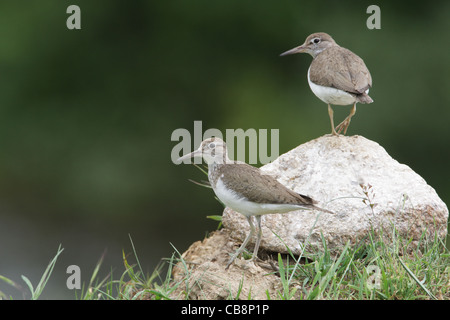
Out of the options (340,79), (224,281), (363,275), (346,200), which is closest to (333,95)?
(340,79)

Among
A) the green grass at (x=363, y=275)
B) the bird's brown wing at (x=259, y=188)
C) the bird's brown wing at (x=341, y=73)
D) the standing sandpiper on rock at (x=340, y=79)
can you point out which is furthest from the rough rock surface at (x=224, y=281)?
the bird's brown wing at (x=341, y=73)

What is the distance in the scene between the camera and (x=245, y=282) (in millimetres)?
4996

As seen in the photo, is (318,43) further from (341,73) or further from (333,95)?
(333,95)

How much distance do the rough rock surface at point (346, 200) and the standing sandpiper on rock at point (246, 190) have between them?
10.8 inches

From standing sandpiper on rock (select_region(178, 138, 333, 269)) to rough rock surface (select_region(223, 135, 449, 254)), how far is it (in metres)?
0.27

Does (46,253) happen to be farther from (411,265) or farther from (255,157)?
(411,265)

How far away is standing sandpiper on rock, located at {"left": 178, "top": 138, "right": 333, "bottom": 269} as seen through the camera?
16.5 feet

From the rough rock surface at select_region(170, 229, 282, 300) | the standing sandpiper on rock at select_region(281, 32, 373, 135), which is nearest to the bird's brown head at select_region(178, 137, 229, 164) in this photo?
the rough rock surface at select_region(170, 229, 282, 300)

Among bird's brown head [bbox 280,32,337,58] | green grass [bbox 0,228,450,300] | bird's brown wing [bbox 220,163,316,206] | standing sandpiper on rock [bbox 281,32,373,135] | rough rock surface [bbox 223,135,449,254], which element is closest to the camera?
green grass [bbox 0,228,450,300]

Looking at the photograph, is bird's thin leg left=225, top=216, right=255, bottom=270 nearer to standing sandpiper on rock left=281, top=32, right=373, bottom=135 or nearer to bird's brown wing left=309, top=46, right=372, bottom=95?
standing sandpiper on rock left=281, top=32, right=373, bottom=135

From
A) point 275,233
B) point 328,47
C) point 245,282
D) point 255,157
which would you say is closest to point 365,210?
point 275,233

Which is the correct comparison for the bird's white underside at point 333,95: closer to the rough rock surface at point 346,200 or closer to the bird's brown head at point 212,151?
the rough rock surface at point 346,200

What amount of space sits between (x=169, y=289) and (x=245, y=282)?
556mm

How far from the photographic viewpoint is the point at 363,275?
473 cm
